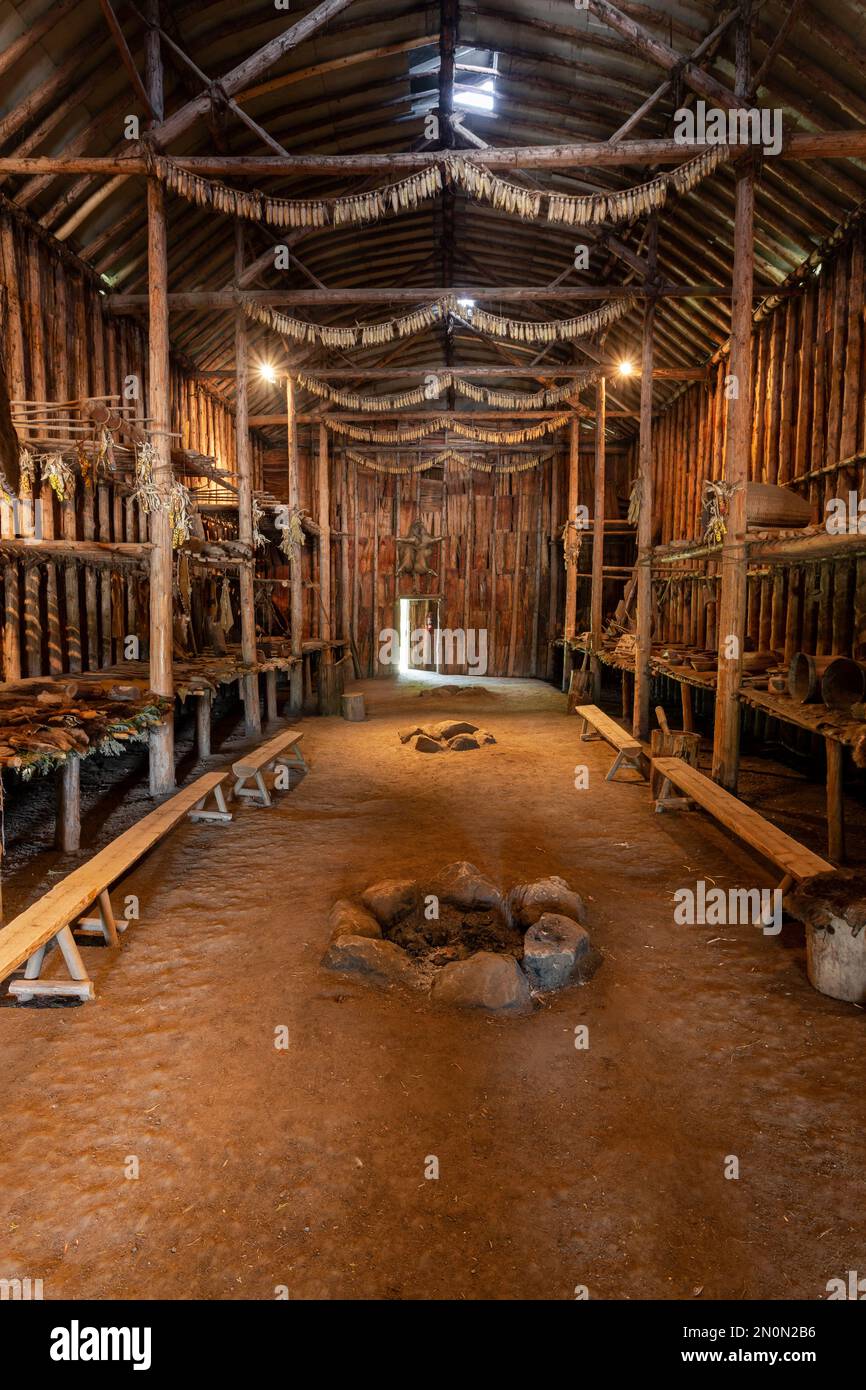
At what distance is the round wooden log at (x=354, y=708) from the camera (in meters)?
14.3

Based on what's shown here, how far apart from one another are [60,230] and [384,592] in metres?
13.1

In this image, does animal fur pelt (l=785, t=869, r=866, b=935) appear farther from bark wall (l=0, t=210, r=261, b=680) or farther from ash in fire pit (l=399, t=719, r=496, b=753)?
bark wall (l=0, t=210, r=261, b=680)

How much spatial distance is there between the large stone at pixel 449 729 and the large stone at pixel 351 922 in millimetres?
6863

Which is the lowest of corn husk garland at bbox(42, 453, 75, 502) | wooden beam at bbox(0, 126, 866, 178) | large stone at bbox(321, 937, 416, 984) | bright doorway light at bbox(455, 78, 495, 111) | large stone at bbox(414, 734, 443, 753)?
large stone at bbox(321, 937, 416, 984)

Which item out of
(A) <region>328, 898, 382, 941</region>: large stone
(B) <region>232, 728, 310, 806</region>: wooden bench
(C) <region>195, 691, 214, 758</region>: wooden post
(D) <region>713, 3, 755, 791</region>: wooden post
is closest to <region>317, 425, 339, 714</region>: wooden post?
(C) <region>195, 691, 214, 758</region>: wooden post

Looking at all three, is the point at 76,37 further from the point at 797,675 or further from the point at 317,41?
the point at 797,675

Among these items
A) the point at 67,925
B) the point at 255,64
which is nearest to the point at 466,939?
the point at 67,925

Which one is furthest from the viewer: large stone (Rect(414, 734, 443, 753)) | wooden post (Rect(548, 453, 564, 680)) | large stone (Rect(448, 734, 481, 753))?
wooden post (Rect(548, 453, 564, 680))

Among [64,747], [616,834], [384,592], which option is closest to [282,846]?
[64,747]

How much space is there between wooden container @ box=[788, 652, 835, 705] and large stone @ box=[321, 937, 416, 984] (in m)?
5.29

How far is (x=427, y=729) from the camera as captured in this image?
12453 millimetres

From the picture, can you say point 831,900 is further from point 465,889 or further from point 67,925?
point 67,925

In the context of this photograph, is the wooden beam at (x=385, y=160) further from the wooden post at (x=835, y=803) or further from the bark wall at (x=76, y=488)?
the wooden post at (x=835, y=803)

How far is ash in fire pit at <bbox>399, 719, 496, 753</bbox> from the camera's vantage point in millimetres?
11617
